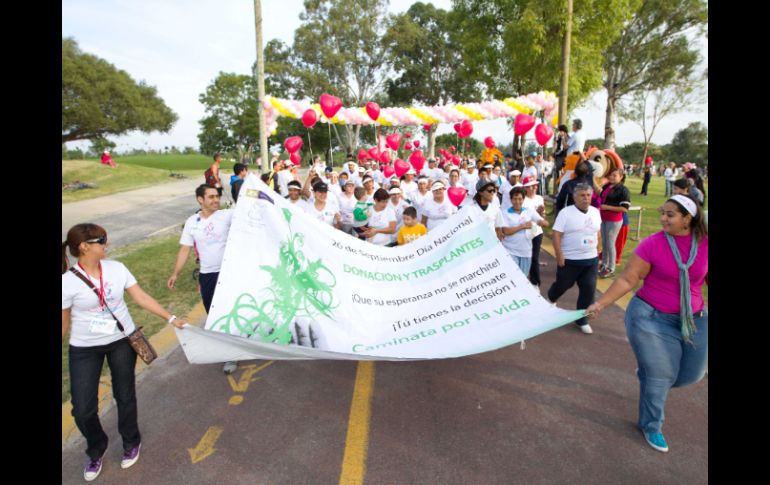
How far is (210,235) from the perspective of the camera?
4.21 meters

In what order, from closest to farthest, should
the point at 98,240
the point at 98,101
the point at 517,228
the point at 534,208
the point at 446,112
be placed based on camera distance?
the point at 98,240
the point at 517,228
the point at 534,208
the point at 446,112
the point at 98,101

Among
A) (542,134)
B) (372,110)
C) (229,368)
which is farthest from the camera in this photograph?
(372,110)

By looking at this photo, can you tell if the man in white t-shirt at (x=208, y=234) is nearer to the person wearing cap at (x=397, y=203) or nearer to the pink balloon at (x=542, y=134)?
the person wearing cap at (x=397, y=203)

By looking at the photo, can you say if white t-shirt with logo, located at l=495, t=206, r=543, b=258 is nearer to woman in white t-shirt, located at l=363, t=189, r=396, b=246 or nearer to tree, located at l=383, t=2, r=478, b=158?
woman in white t-shirt, located at l=363, t=189, r=396, b=246

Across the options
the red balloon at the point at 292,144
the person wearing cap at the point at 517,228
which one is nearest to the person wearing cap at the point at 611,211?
the person wearing cap at the point at 517,228

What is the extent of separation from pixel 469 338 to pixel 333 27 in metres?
31.7

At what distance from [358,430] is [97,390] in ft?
6.63

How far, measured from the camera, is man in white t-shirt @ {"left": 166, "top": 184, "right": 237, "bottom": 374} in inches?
165

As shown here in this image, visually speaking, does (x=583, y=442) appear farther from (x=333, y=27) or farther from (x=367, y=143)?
(x=367, y=143)

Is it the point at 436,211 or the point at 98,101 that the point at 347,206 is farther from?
the point at 98,101

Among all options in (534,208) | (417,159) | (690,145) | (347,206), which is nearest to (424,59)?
(417,159)

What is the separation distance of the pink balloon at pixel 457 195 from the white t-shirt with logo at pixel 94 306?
5549mm

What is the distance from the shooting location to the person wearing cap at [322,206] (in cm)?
619
